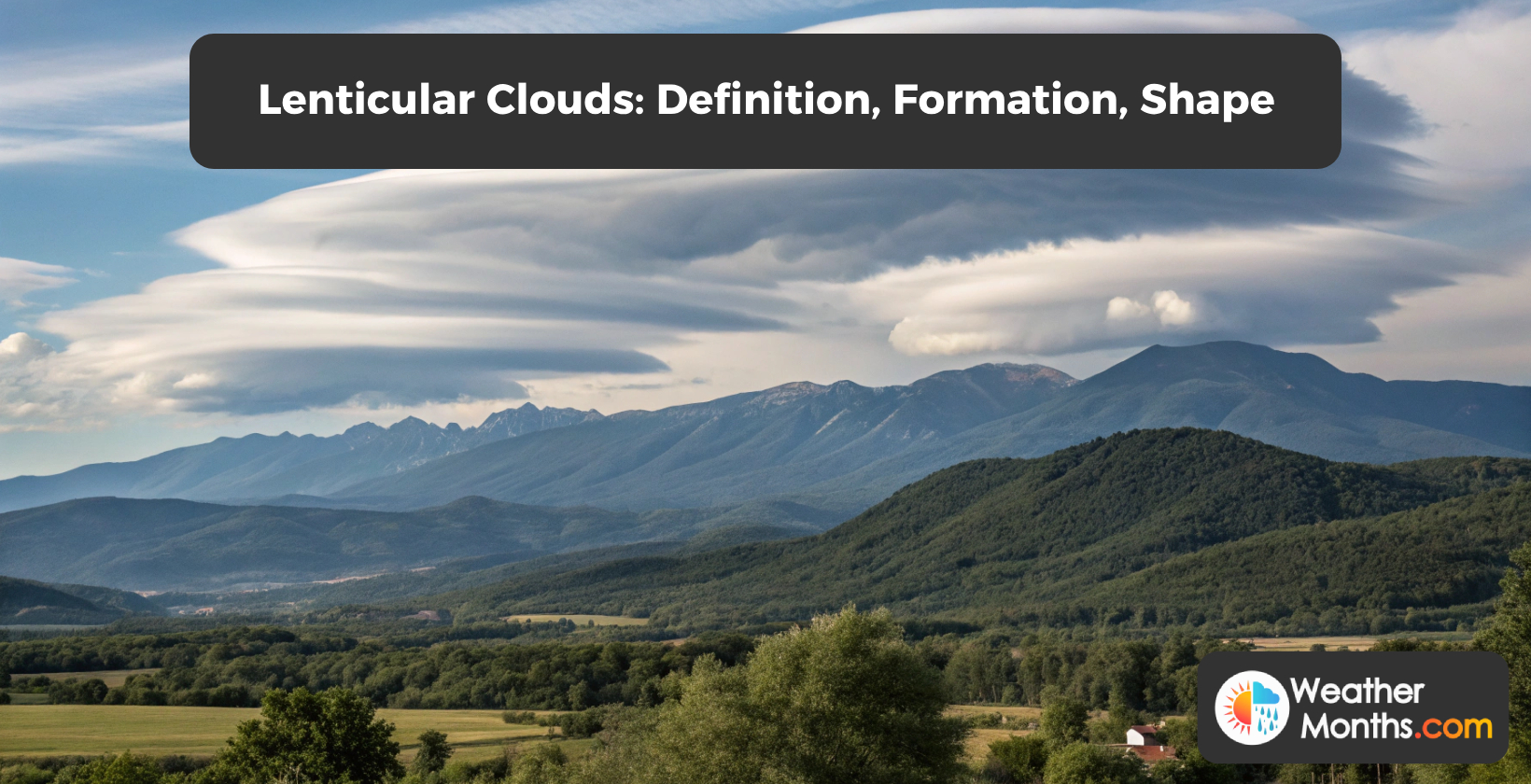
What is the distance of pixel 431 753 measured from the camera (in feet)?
278

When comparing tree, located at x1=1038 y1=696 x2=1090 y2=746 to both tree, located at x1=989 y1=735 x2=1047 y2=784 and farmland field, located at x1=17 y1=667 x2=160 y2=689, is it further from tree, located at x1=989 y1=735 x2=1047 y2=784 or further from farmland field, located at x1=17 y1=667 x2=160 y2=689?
farmland field, located at x1=17 y1=667 x2=160 y2=689

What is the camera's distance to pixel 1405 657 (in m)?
25.2

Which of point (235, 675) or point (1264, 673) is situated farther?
point (235, 675)

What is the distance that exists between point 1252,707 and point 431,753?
7167 centimetres

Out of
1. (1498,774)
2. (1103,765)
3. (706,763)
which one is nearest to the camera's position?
(706,763)

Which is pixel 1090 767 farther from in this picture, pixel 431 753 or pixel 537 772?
pixel 431 753

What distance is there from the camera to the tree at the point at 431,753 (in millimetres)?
80312

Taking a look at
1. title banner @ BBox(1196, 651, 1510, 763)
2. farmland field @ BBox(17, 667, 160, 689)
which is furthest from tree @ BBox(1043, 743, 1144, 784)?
farmland field @ BBox(17, 667, 160, 689)

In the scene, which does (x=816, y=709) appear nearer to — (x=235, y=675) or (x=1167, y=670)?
(x=1167, y=670)

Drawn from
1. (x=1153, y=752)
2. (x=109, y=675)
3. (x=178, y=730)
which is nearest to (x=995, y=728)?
(x=1153, y=752)

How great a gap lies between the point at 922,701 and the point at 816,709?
190 inches

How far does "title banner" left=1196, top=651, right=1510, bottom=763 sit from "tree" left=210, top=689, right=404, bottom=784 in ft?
141

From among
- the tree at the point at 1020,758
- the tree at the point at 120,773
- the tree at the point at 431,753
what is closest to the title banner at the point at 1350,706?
the tree at the point at 120,773

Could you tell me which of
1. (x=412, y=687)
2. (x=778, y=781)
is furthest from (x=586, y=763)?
(x=412, y=687)
